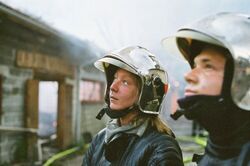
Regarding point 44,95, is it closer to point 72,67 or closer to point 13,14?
point 72,67

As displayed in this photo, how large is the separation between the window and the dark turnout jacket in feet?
32.7

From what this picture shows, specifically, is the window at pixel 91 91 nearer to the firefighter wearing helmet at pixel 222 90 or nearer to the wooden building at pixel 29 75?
the wooden building at pixel 29 75

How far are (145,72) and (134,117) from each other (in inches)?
14.0

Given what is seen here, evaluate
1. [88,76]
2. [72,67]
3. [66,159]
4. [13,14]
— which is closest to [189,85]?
[13,14]

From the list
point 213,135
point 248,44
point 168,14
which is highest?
point 168,14

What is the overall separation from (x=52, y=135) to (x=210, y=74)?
12700 mm

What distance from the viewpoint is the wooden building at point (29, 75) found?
804 cm

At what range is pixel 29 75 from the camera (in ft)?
29.5

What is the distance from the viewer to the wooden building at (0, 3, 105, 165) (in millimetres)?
8039

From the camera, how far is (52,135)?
14.0m

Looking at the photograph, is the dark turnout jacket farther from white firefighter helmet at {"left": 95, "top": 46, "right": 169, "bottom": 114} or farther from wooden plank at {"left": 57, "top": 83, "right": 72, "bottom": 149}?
wooden plank at {"left": 57, "top": 83, "right": 72, "bottom": 149}

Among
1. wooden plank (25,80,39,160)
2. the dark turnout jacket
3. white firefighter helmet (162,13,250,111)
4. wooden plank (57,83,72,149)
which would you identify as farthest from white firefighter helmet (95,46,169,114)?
wooden plank (57,83,72,149)

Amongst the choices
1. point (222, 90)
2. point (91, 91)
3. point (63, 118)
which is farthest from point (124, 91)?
point (91, 91)

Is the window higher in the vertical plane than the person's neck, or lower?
higher
